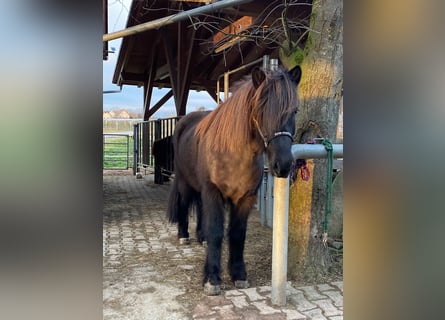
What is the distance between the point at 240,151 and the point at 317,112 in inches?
28.2

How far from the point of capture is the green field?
12.5 m

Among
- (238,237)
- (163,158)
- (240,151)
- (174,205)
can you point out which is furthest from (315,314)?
(163,158)

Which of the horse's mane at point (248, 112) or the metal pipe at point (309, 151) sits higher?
the horse's mane at point (248, 112)

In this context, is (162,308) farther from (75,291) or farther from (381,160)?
(381,160)

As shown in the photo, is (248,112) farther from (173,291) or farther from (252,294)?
(173,291)

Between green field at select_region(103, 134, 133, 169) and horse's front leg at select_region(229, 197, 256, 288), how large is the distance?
398 inches

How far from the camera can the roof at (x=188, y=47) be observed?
4.96m

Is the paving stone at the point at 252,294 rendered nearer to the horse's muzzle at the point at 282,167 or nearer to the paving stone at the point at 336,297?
the paving stone at the point at 336,297

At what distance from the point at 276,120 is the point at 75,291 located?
1.59 m

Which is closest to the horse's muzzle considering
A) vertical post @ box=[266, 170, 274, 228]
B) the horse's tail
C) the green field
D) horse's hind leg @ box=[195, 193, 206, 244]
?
horse's hind leg @ box=[195, 193, 206, 244]

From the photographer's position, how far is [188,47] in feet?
22.4

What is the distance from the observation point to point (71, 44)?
67cm

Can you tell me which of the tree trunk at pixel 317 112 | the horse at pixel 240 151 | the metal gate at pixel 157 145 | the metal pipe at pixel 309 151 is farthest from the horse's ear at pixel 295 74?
the metal gate at pixel 157 145

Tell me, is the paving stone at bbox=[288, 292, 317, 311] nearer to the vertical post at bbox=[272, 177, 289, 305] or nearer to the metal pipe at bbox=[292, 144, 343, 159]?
the vertical post at bbox=[272, 177, 289, 305]
